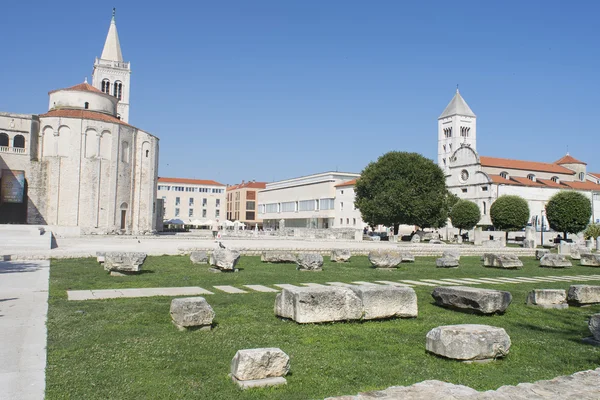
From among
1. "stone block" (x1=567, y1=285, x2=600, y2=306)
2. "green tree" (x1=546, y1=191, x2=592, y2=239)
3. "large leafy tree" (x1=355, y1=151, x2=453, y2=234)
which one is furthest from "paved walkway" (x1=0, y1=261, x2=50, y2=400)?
"green tree" (x1=546, y1=191, x2=592, y2=239)

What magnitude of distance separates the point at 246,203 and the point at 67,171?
7901 centimetres

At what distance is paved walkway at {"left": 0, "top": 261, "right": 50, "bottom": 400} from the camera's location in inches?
193

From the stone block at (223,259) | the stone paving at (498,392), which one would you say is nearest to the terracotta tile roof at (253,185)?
the stone block at (223,259)

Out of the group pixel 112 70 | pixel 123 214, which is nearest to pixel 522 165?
pixel 123 214

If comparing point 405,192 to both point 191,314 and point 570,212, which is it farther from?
point 191,314

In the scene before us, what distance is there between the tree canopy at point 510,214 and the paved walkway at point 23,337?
61268mm

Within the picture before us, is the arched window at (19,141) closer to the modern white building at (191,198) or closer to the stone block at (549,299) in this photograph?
the stone block at (549,299)

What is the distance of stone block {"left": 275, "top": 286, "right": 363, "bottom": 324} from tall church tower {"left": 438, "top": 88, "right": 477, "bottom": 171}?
115 m

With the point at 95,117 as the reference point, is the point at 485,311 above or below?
below

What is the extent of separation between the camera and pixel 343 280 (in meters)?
14.2

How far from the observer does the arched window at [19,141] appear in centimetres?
5475

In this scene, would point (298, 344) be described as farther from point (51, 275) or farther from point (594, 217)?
point (594, 217)

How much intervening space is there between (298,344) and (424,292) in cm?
608

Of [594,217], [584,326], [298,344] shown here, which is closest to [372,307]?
[298,344]
